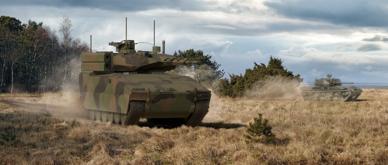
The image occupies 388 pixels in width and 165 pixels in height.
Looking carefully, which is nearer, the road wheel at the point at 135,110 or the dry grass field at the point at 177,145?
the dry grass field at the point at 177,145

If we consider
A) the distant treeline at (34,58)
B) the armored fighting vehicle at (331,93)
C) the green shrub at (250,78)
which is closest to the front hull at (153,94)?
the armored fighting vehicle at (331,93)

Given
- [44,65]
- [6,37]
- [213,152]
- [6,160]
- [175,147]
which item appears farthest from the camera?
[44,65]

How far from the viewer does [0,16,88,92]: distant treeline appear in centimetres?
6122

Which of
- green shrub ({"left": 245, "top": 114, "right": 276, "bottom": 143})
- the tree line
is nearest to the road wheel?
green shrub ({"left": 245, "top": 114, "right": 276, "bottom": 143})

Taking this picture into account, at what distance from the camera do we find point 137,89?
16.9m

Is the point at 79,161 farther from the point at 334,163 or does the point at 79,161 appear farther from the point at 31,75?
the point at 31,75

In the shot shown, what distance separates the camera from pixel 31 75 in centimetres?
6375

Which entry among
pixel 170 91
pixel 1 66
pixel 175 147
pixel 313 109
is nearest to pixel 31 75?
pixel 1 66

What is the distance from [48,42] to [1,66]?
721 centimetres

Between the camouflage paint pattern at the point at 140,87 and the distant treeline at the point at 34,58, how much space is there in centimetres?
3960

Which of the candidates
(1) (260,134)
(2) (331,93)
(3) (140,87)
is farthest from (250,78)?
(1) (260,134)

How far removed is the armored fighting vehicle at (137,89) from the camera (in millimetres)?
17016

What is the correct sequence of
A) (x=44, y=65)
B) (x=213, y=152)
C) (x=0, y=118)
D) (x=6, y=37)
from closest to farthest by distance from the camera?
(x=213, y=152), (x=0, y=118), (x=6, y=37), (x=44, y=65)

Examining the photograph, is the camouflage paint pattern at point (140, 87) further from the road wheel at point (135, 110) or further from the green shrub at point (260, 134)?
the green shrub at point (260, 134)
